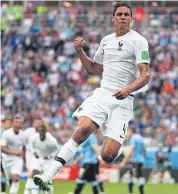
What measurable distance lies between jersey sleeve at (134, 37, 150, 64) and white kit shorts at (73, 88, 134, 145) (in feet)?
2.30

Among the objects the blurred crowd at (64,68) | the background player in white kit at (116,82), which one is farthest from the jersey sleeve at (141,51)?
the blurred crowd at (64,68)

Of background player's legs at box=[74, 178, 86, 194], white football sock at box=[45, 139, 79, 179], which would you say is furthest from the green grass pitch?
white football sock at box=[45, 139, 79, 179]

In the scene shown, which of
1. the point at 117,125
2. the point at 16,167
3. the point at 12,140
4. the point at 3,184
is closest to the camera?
the point at 117,125

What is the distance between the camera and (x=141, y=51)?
11.6 m

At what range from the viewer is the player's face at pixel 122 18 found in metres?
11.7

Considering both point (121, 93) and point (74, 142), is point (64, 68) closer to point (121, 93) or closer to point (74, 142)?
point (74, 142)

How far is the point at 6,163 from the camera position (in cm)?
1975

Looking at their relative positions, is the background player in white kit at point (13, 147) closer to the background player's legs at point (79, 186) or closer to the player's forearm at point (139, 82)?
the background player's legs at point (79, 186)

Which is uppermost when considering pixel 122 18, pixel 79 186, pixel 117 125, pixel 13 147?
pixel 122 18

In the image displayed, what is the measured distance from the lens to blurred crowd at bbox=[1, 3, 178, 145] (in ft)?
105

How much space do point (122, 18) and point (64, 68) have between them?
24.5 m

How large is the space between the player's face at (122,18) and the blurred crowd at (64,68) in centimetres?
1751

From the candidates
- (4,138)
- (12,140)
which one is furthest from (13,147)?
(4,138)

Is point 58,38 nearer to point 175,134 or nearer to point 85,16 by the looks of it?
point 85,16
